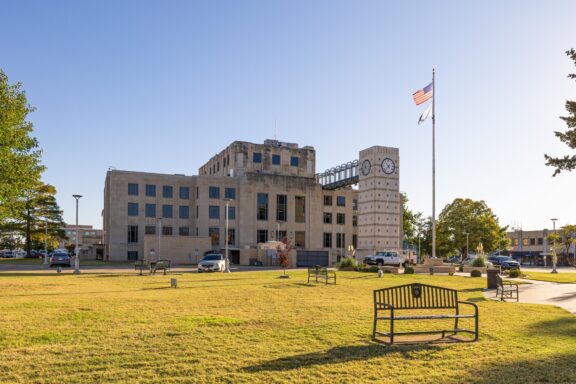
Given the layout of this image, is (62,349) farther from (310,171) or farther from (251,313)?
(310,171)

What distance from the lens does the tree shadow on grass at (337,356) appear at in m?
7.78

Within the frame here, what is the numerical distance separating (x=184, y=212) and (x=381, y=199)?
94.4 ft

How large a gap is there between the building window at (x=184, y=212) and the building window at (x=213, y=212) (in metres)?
3.79

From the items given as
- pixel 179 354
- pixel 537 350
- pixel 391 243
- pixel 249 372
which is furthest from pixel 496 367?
pixel 391 243

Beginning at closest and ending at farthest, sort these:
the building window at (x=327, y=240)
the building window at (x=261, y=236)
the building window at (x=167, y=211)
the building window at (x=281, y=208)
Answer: the building window at (x=167, y=211)
the building window at (x=261, y=236)
the building window at (x=281, y=208)
the building window at (x=327, y=240)

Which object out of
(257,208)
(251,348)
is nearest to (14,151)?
(251,348)

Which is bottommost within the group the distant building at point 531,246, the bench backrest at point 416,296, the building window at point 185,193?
the distant building at point 531,246

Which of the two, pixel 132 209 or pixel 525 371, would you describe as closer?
pixel 525 371

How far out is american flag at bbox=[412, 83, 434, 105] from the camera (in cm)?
4625

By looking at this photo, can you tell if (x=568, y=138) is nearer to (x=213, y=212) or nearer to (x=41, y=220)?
(x=213, y=212)

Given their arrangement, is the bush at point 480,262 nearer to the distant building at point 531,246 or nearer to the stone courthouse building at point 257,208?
the stone courthouse building at point 257,208

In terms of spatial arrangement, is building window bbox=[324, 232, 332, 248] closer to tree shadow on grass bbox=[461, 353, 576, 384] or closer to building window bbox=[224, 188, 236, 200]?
building window bbox=[224, 188, 236, 200]

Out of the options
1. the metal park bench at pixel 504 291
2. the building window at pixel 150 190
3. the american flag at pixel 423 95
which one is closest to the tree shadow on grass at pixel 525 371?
the metal park bench at pixel 504 291

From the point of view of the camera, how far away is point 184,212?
7219 centimetres
